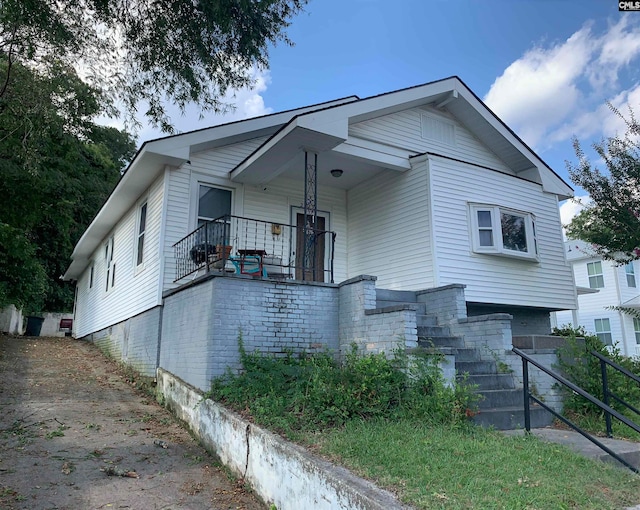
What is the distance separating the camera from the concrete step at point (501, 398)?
547cm

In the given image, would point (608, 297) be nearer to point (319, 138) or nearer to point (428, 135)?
point (428, 135)

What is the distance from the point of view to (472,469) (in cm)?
340

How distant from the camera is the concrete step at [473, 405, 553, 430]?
→ 513 centimetres

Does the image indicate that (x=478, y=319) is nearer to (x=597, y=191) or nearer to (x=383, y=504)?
(x=383, y=504)

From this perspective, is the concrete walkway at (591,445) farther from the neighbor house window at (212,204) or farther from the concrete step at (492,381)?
the neighbor house window at (212,204)

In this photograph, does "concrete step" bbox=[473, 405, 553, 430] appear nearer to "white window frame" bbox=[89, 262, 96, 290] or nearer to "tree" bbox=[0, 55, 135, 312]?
"tree" bbox=[0, 55, 135, 312]

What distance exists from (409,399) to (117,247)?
10531 millimetres

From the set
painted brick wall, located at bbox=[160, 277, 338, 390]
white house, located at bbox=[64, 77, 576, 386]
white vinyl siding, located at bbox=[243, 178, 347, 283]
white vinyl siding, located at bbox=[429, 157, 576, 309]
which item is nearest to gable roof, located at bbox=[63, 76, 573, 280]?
white house, located at bbox=[64, 77, 576, 386]

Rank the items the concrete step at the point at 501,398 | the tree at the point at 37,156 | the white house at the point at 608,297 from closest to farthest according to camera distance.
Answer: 1. the concrete step at the point at 501,398
2. the tree at the point at 37,156
3. the white house at the point at 608,297

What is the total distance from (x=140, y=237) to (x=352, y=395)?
23.9 ft

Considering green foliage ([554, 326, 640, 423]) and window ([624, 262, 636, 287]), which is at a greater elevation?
window ([624, 262, 636, 287])

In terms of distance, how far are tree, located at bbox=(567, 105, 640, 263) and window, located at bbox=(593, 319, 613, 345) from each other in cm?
1257

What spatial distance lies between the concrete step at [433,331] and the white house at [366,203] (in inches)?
61.8

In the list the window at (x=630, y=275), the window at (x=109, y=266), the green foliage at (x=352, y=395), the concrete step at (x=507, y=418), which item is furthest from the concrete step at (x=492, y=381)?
the window at (x=630, y=275)
